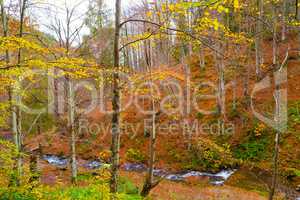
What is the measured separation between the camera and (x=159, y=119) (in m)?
25.1

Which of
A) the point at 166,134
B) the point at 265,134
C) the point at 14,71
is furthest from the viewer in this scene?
the point at 166,134

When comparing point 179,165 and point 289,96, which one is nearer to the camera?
point 179,165

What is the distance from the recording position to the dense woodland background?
831cm

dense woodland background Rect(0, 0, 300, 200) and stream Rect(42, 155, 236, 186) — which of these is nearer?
dense woodland background Rect(0, 0, 300, 200)

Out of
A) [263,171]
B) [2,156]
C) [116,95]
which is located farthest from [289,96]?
[2,156]

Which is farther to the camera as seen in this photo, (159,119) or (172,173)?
(159,119)

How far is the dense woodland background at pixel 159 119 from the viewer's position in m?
8.31

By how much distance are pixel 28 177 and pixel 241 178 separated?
12177 millimetres

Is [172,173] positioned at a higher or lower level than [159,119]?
lower

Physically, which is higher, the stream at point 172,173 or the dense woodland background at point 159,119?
the dense woodland background at point 159,119

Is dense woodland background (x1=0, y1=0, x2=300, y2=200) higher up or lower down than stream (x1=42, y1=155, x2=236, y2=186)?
higher up

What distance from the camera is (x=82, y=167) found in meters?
20.9

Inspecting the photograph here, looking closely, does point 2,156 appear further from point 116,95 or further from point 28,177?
point 116,95

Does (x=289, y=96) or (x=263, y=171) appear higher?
(x=289, y=96)
